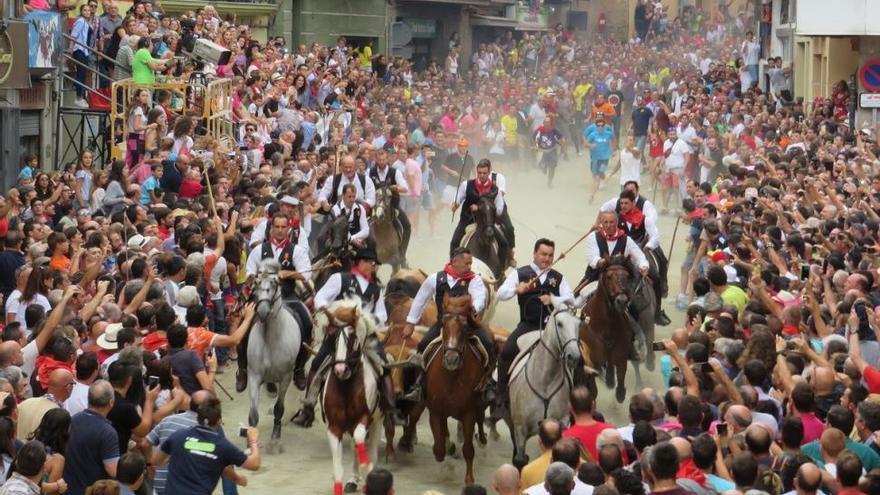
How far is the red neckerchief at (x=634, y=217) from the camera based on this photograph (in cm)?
1836

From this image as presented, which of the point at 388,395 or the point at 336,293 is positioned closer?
the point at 388,395

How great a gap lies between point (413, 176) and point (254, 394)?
35.9 feet

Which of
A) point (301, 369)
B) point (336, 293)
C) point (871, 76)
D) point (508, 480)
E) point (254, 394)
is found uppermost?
point (871, 76)

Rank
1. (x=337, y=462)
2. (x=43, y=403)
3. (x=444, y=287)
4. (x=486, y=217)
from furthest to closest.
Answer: (x=486, y=217), (x=444, y=287), (x=337, y=462), (x=43, y=403)

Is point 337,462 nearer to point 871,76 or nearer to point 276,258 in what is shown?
point 276,258

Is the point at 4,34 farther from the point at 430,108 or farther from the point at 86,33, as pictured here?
the point at 430,108

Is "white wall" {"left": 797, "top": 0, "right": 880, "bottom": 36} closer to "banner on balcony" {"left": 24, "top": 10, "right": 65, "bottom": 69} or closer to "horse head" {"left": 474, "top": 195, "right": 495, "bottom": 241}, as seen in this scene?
"horse head" {"left": 474, "top": 195, "right": 495, "bottom": 241}

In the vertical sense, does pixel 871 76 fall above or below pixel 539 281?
above

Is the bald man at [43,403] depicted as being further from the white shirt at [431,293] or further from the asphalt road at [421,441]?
the white shirt at [431,293]

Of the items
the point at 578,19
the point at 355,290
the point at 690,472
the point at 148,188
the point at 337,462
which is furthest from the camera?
the point at 578,19

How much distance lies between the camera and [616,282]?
15672 mm

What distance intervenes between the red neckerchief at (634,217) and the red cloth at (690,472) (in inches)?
346

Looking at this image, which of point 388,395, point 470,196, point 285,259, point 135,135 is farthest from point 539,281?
point 135,135

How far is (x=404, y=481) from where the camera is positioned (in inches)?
562
